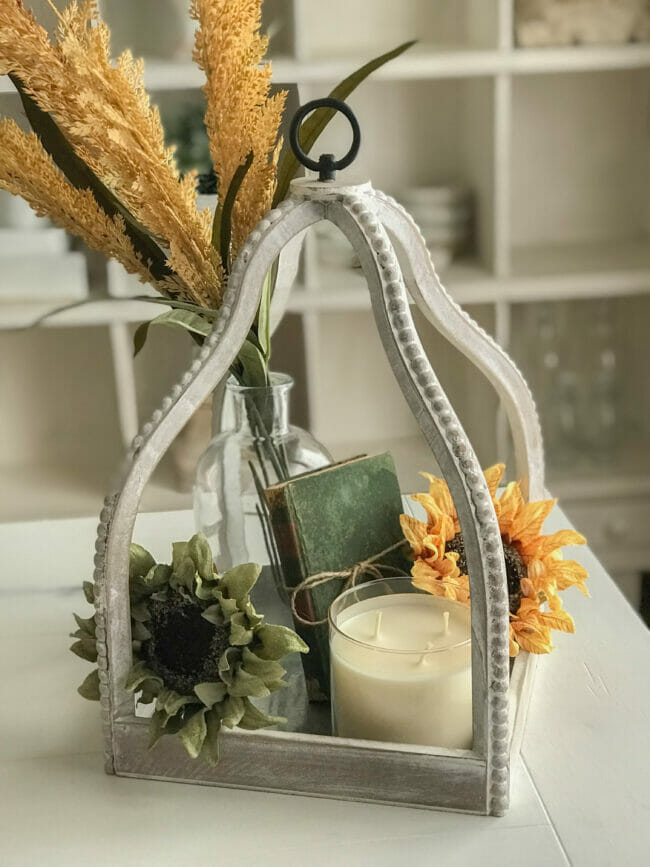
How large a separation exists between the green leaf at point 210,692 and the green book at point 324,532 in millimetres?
92

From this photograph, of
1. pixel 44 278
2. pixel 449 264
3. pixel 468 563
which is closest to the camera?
pixel 468 563

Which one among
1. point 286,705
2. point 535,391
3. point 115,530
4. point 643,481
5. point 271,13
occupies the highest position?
point 271,13

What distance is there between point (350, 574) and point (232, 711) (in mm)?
140

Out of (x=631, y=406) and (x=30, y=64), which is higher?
(x=30, y=64)

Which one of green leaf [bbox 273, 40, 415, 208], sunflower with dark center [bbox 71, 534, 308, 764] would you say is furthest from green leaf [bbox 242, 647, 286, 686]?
green leaf [bbox 273, 40, 415, 208]

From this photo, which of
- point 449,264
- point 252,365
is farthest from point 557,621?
point 449,264

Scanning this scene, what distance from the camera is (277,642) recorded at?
619mm

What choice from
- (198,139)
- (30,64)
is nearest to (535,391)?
(198,139)

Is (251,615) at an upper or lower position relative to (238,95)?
lower

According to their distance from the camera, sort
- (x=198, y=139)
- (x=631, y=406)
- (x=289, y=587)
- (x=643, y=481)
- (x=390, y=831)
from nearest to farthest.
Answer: (x=390, y=831) → (x=289, y=587) → (x=198, y=139) → (x=643, y=481) → (x=631, y=406)

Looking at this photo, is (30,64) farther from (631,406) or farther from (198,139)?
(631,406)

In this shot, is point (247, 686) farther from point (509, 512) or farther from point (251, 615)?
point (509, 512)

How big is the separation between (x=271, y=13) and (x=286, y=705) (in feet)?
5.04

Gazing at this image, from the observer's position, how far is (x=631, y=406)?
87.0 inches
